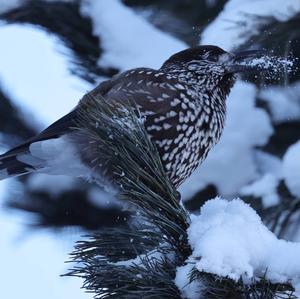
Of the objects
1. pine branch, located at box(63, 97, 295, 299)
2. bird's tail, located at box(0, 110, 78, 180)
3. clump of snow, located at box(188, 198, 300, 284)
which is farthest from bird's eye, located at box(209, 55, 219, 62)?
clump of snow, located at box(188, 198, 300, 284)

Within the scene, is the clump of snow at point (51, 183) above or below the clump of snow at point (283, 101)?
below

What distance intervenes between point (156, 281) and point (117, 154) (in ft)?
0.85

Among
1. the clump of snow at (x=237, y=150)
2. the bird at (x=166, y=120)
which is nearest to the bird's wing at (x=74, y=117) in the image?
the bird at (x=166, y=120)

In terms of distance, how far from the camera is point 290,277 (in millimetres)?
1320

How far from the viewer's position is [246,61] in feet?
7.05

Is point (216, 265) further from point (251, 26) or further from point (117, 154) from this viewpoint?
point (251, 26)

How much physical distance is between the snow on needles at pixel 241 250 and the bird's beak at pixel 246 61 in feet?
2.40

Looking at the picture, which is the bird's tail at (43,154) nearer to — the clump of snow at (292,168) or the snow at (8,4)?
the snow at (8,4)

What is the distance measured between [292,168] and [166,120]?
341 mm

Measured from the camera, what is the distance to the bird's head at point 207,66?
7.30 ft

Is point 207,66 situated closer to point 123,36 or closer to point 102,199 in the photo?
point 123,36

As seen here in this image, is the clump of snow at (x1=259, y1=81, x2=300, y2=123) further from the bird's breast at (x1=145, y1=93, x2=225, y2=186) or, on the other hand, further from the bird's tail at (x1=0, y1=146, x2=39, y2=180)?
the bird's tail at (x1=0, y1=146, x2=39, y2=180)

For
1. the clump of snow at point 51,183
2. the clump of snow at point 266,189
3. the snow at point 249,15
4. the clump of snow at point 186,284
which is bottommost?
the clump of snow at point 186,284

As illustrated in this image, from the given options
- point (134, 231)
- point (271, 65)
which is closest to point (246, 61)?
point (271, 65)
